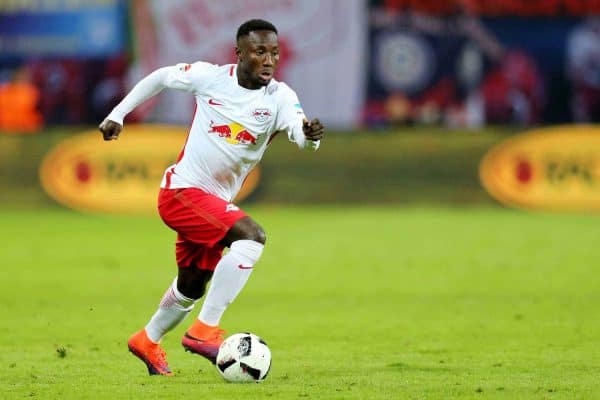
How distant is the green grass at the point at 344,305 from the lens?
7.00 meters

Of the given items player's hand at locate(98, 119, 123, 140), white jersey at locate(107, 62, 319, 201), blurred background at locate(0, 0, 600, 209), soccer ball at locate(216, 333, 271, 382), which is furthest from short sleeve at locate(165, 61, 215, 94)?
blurred background at locate(0, 0, 600, 209)

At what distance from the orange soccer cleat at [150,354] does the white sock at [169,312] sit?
1.8 inches

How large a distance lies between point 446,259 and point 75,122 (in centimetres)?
1138

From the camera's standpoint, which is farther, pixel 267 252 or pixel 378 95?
pixel 378 95

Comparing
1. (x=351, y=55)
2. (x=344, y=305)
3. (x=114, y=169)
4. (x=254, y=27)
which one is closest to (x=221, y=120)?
(x=254, y=27)

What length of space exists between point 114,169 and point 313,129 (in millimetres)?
12479

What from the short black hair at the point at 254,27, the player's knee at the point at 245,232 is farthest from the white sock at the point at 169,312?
the short black hair at the point at 254,27

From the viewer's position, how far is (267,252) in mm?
15133

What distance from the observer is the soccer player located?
7.14 m

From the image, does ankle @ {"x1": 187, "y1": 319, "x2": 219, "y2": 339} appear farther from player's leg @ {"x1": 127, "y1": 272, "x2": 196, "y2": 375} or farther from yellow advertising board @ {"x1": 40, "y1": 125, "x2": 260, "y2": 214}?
yellow advertising board @ {"x1": 40, "y1": 125, "x2": 260, "y2": 214}

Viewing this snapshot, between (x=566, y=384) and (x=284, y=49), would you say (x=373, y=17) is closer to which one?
(x=284, y=49)

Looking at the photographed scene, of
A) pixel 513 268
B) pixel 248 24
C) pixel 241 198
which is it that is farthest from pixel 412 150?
pixel 248 24

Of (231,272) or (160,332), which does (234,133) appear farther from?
(160,332)

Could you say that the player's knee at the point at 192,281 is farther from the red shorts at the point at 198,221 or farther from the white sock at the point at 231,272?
the white sock at the point at 231,272
